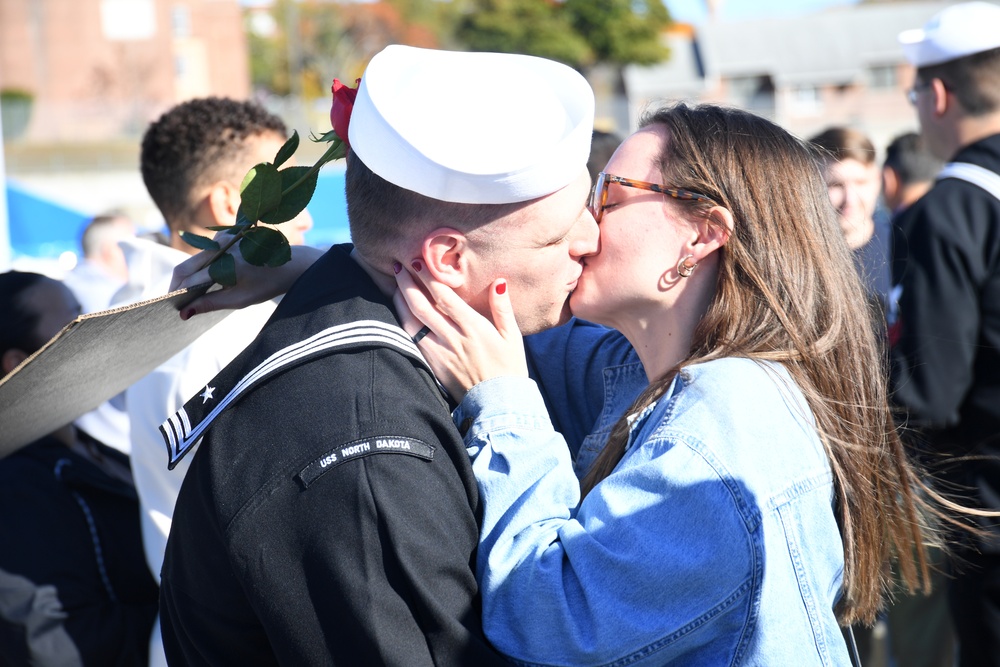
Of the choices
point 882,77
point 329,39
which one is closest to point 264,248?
point 882,77

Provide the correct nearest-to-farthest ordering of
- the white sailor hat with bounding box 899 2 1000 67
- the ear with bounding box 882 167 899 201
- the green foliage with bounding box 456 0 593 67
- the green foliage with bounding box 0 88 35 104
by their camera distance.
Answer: the white sailor hat with bounding box 899 2 1000 67
the ear with bounding box 882 167 899 201
the green foliage with bounding box 0 88 35 104
the green foliage with bounding box 456 0 593 67

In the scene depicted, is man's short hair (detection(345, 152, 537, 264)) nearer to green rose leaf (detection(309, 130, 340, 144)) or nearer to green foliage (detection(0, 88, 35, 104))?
green rose leaf (detection(309, 130, 340, 144))

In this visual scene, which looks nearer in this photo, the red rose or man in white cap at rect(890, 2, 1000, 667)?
the red rose

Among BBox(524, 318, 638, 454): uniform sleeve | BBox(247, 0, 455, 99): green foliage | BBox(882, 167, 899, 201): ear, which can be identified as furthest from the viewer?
BBox(247, 0, 455, 99): green foliage

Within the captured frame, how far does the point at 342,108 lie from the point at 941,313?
2300mm

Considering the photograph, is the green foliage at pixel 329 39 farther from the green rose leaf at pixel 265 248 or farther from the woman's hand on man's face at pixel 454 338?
the woman's hand on man's face at pixel 454 338

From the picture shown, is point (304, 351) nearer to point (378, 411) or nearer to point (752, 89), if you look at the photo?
point (378, 411)

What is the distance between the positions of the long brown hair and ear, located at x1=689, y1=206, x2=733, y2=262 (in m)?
0.02

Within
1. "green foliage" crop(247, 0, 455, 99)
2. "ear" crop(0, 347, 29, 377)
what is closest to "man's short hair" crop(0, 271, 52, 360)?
"ear" crop(0, 347, 29, 377)

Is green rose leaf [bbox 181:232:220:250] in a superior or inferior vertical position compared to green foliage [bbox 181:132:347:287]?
inferior

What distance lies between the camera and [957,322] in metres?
3.22

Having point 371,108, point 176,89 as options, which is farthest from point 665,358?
point 176,89

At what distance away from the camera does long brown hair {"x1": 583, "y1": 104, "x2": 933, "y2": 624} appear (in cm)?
185

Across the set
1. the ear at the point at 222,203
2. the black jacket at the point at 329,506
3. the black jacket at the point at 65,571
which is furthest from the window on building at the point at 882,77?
the black jacket at the point at 329,506
